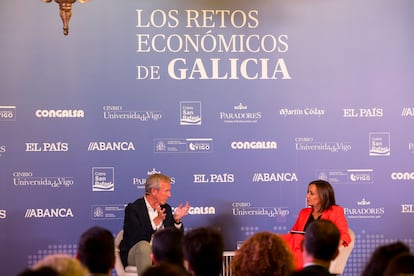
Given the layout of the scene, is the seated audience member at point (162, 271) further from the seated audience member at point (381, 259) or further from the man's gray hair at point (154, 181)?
the man's gray hair at point (154, 181)

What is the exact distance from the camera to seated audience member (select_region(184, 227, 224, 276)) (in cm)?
367

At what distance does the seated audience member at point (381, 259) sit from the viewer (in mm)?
3305

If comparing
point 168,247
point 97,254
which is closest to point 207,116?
point 168,247

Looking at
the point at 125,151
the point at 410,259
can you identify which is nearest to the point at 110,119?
the point at 125,151

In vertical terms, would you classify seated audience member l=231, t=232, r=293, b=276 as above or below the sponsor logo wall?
below

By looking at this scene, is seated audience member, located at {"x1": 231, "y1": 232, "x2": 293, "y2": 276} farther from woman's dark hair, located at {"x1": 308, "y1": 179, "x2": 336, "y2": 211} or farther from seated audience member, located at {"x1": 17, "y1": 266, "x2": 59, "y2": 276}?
woman's dark hair, located at {"x1": 308, "y1": 179, "x2": 336, "y2": 211}

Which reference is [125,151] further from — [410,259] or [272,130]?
[410,259]

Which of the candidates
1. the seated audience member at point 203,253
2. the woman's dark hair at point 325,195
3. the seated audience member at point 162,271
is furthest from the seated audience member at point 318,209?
the seated audience member at point 162,271

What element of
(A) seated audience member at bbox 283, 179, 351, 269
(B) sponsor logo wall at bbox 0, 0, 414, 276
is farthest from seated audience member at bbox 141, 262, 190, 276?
→ (B) sponsor logo wall at bbox 0, 0, 414, 276

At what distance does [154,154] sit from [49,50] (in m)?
1.45

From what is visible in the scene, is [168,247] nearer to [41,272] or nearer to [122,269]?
[41,272]

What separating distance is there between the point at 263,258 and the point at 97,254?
87 centimetres

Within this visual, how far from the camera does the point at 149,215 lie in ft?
21.1

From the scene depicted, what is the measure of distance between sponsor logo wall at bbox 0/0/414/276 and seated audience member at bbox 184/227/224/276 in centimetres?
336
